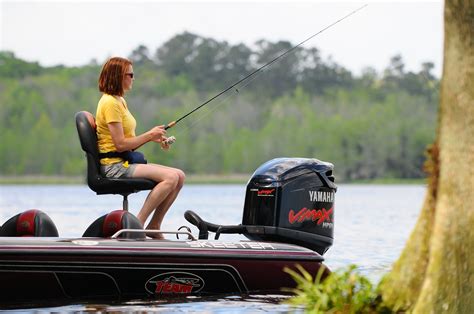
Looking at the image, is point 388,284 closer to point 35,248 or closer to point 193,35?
point 35,248

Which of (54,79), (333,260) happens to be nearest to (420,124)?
(54,79)

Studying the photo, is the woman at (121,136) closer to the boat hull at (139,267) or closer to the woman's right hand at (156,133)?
the woman's right hand at (156,133)

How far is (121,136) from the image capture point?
845 cm

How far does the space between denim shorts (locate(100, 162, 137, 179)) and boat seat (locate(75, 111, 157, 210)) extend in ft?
0.10

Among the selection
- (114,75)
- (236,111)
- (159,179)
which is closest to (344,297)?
(159,179)

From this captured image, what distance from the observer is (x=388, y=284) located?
6574mm

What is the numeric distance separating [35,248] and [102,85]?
126cm

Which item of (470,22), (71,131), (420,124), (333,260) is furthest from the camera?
(420,124)

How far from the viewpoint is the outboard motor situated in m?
8.73

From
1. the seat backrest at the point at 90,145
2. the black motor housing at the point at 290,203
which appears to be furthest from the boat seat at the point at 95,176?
the black motor housing at the point at 290,203

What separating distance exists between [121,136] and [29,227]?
875 millimetres

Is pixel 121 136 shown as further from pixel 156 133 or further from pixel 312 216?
pixel 312 216

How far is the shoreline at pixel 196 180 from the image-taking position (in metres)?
82.0

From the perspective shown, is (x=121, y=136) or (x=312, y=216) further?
(x=312, y=216)
